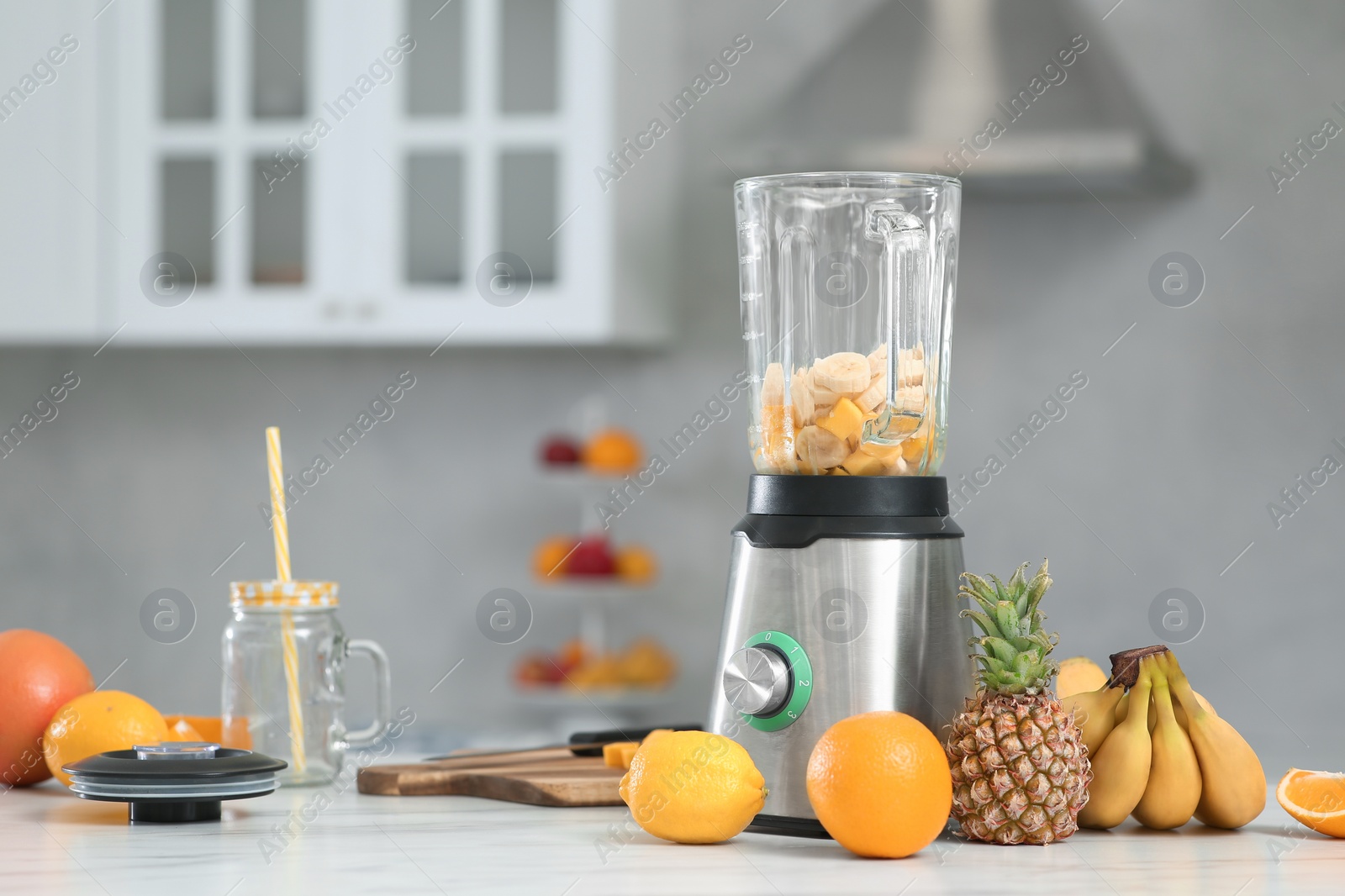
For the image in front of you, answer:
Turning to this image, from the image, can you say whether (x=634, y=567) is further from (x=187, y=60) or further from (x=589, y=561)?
(x=187, y=60)

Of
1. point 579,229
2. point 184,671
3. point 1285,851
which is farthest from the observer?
point 184,671

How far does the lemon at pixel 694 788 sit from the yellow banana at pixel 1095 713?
0.72ft

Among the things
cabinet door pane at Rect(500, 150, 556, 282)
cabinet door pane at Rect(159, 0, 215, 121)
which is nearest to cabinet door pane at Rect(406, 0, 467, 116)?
cabinet door pane at Rect(500, 150, 556, 282)

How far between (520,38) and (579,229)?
0.37 m

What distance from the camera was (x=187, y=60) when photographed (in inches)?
101

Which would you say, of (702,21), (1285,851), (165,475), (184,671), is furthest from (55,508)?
(1285,851)

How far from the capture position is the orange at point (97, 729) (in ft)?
3.23

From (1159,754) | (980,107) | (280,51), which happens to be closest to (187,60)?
(280,51)

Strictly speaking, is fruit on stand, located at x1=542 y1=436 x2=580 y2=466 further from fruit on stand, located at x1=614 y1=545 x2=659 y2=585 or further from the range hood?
the range hood

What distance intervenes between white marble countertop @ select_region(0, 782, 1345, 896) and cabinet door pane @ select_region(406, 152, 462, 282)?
5.37 ft

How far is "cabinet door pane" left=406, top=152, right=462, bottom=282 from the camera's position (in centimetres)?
247

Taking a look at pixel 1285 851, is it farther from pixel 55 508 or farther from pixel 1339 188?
pixel 55 508

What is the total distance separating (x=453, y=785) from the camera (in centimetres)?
105

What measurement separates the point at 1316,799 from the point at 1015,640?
239mm
